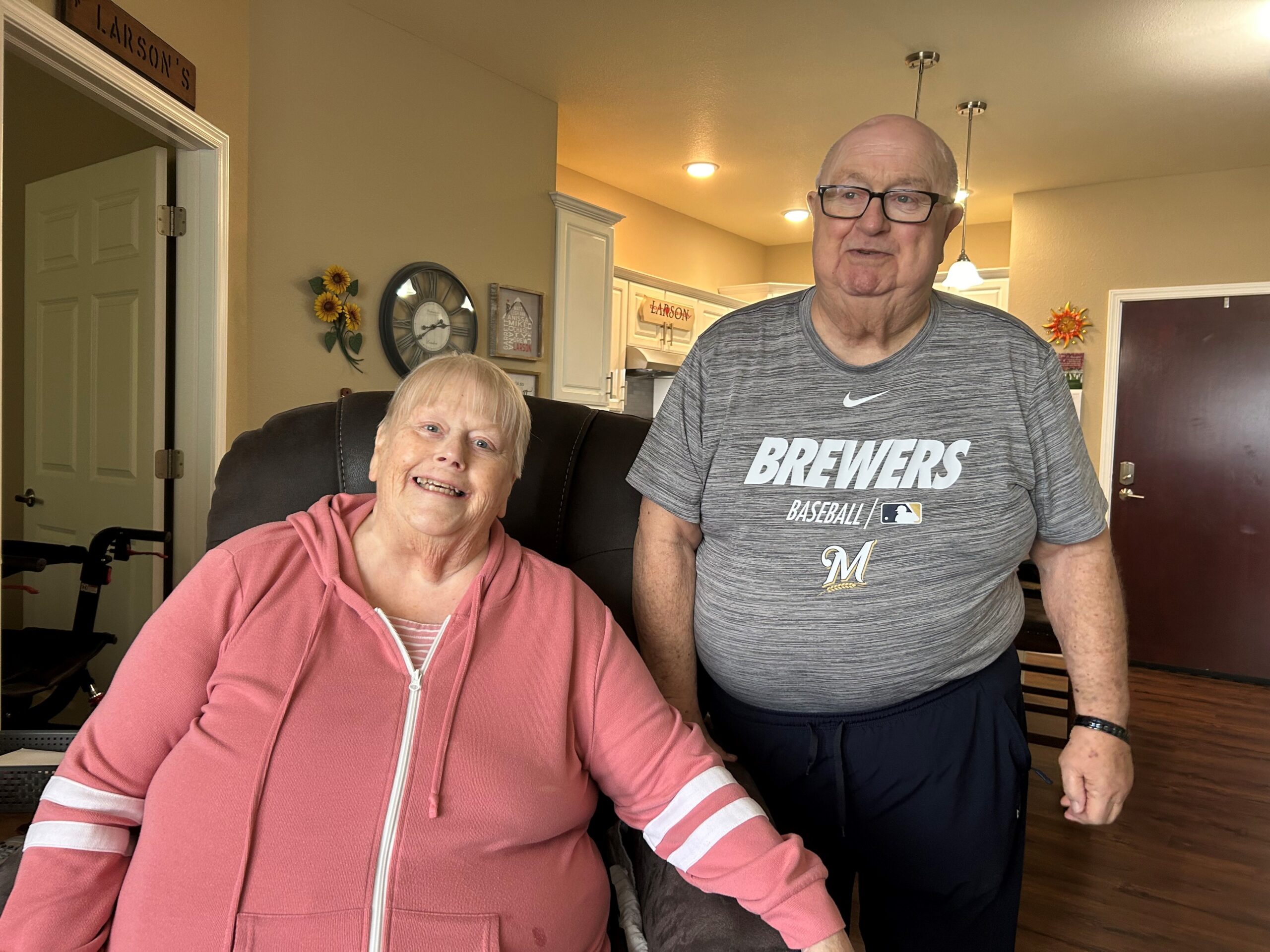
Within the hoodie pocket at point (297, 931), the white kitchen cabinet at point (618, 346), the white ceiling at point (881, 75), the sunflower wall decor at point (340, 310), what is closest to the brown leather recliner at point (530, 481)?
the hoodie pocket at point (297, 931)

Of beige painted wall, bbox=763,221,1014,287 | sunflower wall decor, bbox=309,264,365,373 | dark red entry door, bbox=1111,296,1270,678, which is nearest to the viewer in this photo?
sunflower wall decor, bbox=309,264,365,373

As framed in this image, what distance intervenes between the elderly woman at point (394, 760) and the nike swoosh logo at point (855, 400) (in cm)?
46

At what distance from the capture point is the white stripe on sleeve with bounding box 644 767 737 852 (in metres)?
1.13

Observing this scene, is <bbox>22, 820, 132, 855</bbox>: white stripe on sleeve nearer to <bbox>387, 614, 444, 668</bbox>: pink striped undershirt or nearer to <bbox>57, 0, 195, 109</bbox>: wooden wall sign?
<bbox>387, 614, 444, 668</bbox>: pink striped undershirt

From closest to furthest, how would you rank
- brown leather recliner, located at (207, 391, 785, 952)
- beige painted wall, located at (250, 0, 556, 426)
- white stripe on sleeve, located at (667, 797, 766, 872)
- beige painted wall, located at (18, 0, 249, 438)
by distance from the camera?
white stripe on sleeve, located at (667, 797, 766, 872) < brown leather recliner, located at (207, 391, 785, 952) < beige painted wall, located at (18, 0, 249, 438) < beige painted wall, located at (250, 0, 556, 426)

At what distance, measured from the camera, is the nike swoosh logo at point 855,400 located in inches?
51.2

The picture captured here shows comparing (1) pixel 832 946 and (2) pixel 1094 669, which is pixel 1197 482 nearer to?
(2) pixel 1094 669

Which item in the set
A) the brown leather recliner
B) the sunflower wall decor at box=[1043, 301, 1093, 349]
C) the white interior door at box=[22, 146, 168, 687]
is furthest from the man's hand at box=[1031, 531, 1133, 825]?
the sunflower wall decor at box=[1043, 301, 1093, 349]

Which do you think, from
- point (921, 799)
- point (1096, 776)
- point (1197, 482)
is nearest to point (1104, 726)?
point (1096, 776)

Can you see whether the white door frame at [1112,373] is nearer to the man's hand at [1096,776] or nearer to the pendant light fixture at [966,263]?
the pendant light fixture at [966,263]

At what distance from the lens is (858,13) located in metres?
3.51

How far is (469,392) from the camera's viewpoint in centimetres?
126

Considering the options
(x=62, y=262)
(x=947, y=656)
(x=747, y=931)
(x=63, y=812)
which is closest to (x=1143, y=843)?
(x=947, y=656)

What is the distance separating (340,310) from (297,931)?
9.60 ft
